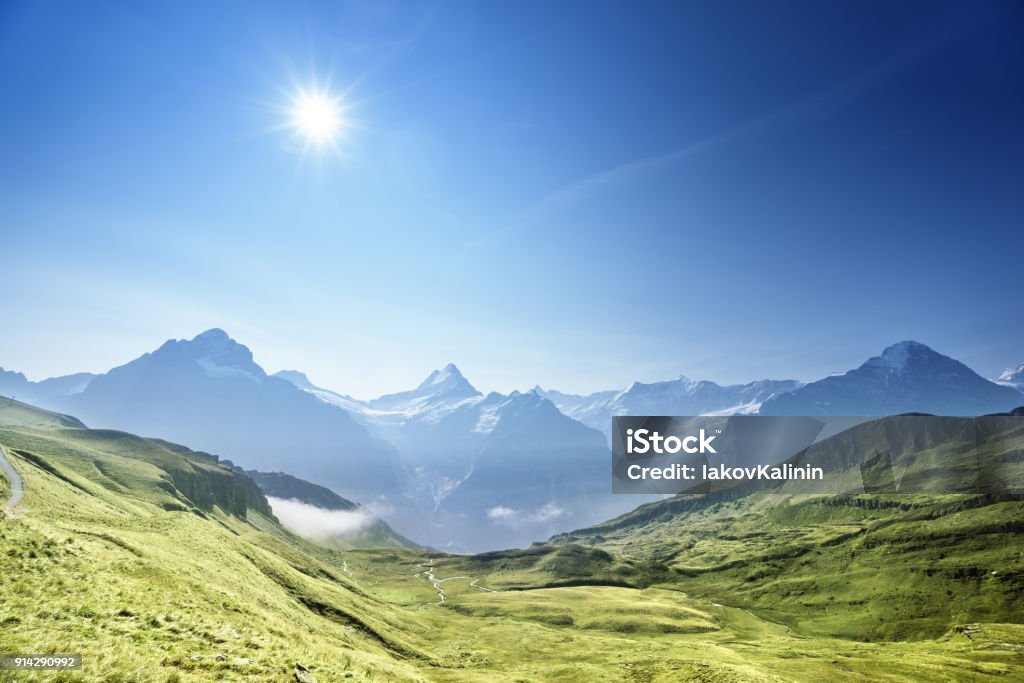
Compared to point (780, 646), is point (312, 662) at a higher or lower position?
higher

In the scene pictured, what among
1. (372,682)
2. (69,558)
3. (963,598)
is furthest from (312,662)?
(963,598)

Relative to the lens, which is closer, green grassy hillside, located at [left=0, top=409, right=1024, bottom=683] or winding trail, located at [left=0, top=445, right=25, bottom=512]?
green grassy hillside, located at [left=0, top=409, right=1024, bottom=683]

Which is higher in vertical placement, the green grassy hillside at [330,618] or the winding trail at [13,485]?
the winding trail at [13,485]

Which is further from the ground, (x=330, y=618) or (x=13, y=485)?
(x=13, y=485)

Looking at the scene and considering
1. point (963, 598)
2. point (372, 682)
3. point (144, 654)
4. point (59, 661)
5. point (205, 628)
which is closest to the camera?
point (59, 661)

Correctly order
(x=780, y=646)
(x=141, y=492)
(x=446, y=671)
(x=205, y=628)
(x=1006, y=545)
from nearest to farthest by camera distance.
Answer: (x=205, y=628) < (x=446, y=671) < (x=780, y=646) < (x=141, y=492) < (x=1006, y=545)

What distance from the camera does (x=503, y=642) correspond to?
357 feet

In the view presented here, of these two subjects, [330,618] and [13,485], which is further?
[330,618]

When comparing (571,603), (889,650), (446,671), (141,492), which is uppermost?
(141,492)

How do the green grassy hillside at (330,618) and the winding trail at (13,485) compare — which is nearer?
the green grassy hillside at (330,618)

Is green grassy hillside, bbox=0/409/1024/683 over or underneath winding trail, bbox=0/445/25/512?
underneath

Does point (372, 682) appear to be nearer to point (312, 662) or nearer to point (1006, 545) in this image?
point (312, 662)

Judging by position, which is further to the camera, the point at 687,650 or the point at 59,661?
the point at 687,650

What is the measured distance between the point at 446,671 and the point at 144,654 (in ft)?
192
